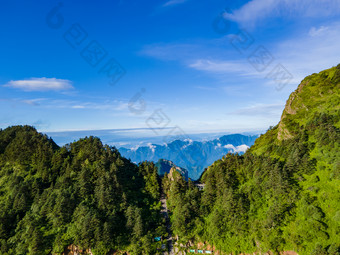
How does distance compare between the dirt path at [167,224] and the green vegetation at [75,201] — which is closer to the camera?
the dirt path at [167,224]

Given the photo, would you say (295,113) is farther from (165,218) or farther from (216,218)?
(165,218)

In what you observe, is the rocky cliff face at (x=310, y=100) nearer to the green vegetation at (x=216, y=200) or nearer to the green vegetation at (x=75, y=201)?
the green vegetation at (x=216, y=200)

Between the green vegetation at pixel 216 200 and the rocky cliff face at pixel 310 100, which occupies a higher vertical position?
the rocky cliff face at pixel 310 100

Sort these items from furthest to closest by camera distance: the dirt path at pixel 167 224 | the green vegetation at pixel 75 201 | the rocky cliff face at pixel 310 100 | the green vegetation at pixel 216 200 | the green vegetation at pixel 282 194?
the rocky cliff face at pixel 310 100, the green vegetation at pixel 75 201, the dirt path at pixel 167 224, the green vegetation at pixel 216 200, the green vegetation at pixel 282 194

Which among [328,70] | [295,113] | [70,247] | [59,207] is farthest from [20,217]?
[328,70]

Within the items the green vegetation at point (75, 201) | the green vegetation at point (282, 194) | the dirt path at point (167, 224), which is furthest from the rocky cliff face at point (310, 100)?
the green vegetation at point (75, 201)

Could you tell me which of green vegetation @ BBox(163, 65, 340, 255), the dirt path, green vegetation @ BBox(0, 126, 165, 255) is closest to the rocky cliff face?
green vegetation @ BBox(163, 65, 340, 255)

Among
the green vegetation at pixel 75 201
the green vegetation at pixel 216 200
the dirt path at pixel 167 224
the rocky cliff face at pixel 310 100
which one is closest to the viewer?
the green vegetation at pixel 216 200

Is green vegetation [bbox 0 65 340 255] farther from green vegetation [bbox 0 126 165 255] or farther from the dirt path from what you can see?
the dirt path
